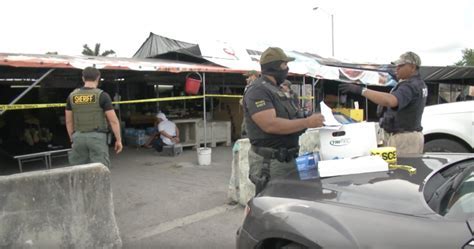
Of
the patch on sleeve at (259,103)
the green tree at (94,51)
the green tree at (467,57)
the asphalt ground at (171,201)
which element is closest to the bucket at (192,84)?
the asphalt ground at (171,201)

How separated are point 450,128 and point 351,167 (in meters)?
3.71

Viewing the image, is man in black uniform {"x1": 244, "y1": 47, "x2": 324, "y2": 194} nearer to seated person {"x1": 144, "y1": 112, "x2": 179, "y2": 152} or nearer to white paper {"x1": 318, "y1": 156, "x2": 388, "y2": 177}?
white paper {"x1": 318, "y1": 156, "x2": 388, "y2": 177}

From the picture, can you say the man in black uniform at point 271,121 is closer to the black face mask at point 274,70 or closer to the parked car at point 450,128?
the black face mask at point 274,70

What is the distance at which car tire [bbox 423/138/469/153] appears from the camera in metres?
5.55

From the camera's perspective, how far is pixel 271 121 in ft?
9.52

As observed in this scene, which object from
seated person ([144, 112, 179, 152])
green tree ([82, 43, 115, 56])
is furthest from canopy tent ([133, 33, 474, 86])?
green tree ([82, 43, 115, 56])

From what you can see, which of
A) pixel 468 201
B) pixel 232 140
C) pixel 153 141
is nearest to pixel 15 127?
pixel 153 141

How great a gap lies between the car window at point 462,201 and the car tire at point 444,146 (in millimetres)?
3590

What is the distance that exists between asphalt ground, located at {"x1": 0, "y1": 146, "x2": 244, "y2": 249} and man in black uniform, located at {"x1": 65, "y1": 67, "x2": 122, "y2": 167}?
87 cm

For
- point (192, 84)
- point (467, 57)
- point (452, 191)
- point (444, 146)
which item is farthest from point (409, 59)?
point (467, 57)

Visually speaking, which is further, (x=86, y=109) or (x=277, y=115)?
(x=86, y=109)

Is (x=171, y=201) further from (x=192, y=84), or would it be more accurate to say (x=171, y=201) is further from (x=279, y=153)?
(x=192, y=84)

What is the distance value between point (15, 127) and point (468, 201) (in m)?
10.1

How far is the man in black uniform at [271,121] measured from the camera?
2.93 metres
